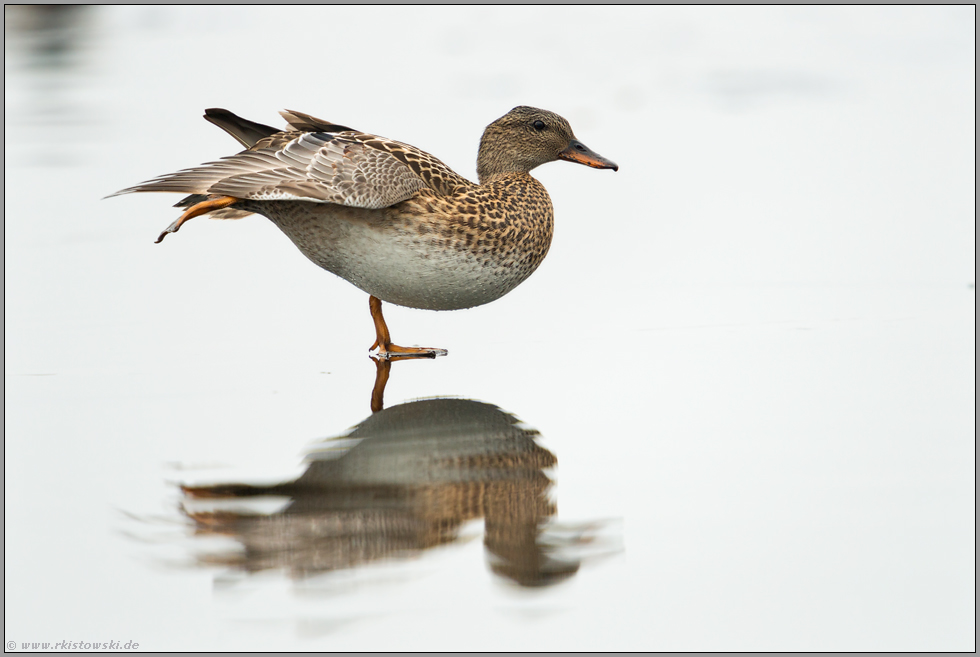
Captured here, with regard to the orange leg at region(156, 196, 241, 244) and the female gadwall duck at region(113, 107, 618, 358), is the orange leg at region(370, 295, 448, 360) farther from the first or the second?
the orange leg at region(156, 196, 241, 244)

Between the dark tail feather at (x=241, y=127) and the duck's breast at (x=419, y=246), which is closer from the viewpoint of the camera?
the duck's breast at (x=419, y=246)

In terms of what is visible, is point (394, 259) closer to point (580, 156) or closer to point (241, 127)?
point (241, 127)

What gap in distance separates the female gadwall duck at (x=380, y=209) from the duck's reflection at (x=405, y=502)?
2.98 ft

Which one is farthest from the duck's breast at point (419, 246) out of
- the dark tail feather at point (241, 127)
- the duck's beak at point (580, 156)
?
the duck's beak at point (580, 156)

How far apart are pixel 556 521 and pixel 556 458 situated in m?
0.53

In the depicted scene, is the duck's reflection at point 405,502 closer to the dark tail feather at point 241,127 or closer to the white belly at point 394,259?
the white belly at point 394,259

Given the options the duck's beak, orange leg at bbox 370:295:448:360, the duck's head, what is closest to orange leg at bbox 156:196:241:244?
orange leg at bbox 370:295:448:360

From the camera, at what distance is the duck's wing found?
4.47 metres

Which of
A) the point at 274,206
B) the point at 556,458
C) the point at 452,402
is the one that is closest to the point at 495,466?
the point at 556,458

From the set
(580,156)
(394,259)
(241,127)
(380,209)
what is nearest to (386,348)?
(394,259)

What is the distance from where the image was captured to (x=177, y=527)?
330 centimetres

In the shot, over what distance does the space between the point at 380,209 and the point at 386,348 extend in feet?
2.77

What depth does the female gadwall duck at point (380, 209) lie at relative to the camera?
458 centimetres

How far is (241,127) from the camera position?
5207 millimetres
